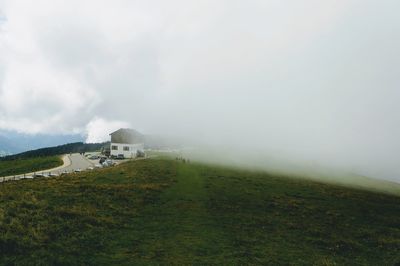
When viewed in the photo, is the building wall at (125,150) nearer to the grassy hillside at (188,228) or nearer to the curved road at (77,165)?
the curved road at (77,165)

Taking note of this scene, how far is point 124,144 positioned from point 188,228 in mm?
105044

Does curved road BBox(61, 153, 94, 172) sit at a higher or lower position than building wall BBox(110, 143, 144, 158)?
lower

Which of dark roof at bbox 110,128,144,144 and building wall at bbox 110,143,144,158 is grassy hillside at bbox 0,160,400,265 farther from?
dark roof at bbox 110,128,144,144

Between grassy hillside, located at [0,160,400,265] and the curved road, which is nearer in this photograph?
grassy hillside, located at [0,160,400,265]

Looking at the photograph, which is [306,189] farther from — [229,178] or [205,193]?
[205,193]

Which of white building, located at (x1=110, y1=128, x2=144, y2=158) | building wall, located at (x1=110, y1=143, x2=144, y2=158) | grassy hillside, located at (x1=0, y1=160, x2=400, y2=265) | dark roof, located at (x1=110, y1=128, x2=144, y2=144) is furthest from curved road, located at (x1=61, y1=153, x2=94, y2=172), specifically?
grassy hillside, located at (x1=0, y1=160, x2=400, y2=265)

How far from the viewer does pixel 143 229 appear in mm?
33062

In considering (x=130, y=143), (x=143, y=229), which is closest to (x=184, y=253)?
(x=143, y=229)

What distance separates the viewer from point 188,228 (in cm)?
3428

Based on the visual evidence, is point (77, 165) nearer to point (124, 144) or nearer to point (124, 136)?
point (124, 144)

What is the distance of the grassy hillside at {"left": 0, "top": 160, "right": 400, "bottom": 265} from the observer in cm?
2653

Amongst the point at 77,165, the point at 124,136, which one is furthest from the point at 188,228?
the point at 124,136

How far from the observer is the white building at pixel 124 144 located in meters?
136

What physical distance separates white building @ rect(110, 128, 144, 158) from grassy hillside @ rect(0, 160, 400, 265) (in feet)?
263
